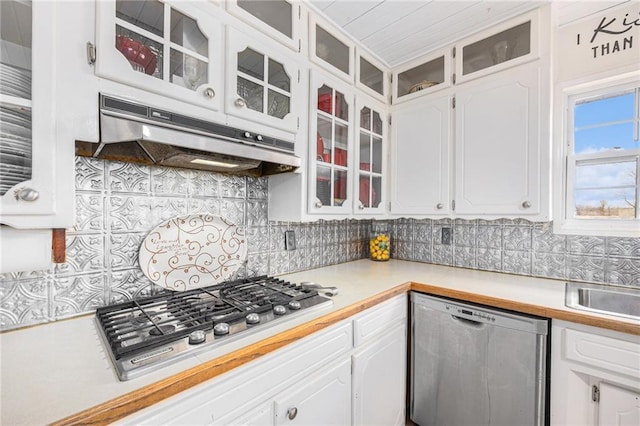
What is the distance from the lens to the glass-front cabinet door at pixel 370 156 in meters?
1.85

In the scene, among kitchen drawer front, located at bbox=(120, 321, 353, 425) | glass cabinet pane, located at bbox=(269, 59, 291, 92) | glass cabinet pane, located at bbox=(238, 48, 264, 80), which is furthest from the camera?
glass cabinet pane, located at bbox=(269, 59, 291, 92)

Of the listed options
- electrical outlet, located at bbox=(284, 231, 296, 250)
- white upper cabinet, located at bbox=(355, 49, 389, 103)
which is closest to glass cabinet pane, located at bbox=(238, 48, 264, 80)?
white upper cabinet, located at bbox=(355, 49, 389, 103)

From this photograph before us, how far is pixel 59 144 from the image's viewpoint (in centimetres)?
79

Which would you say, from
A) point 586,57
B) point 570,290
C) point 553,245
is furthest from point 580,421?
point 586,57

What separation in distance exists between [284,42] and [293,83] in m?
0.19

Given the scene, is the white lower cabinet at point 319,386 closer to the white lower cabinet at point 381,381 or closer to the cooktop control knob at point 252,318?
the white lower cabinet at point 381,381

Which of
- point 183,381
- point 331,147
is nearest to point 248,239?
point 331,147

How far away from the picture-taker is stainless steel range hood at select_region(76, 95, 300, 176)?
34.9 inches

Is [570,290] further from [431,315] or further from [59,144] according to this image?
[59,144]

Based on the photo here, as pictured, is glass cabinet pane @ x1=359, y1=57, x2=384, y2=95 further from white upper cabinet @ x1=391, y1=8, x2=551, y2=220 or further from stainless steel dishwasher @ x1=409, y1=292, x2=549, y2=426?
stainless steel dishwasher @ x1=409, y1=292, x2=549, y2=426

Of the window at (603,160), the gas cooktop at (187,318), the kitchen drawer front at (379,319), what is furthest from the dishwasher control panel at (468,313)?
the window at (603,160)

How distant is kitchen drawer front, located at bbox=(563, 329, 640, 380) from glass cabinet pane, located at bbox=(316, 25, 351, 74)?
1757mm

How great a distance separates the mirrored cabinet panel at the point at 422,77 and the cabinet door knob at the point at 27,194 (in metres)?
2.04

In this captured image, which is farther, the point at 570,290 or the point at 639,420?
the point at 570,290
